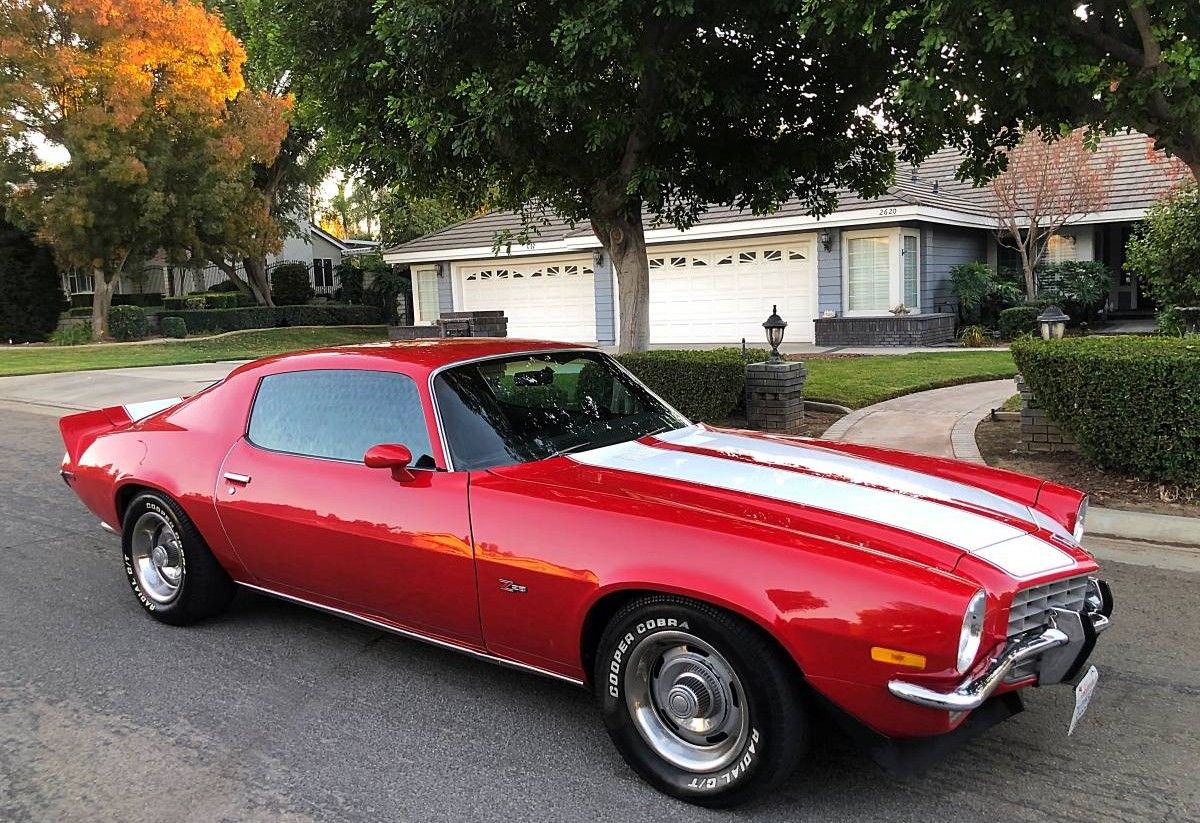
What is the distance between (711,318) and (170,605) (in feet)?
59.3

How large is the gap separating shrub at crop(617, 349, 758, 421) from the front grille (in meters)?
6.39

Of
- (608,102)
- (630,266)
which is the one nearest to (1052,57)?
(608,102)

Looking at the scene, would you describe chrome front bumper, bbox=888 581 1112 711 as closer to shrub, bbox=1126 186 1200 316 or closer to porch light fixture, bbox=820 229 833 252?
shrub, bbox=1126 186 1200 316

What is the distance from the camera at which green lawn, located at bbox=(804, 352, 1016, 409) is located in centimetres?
1130

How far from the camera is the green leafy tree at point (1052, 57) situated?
565 centimetres

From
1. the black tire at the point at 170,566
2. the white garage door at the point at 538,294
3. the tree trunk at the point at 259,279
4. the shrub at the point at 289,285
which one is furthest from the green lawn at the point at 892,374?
the shrub at the point at 289,285

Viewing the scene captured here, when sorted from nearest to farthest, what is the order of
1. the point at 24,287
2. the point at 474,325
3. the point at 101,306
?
the point at 474,325, the point at 101,306, the point at 24,287

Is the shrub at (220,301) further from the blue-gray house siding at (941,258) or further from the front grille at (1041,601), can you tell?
the front grille at (1041,601)

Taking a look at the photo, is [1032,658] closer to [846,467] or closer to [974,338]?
[846,467]

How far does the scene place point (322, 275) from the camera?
39.2 metres

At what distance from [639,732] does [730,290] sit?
62.2 ft

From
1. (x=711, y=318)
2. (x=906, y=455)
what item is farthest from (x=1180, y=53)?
(x=711, y=318)

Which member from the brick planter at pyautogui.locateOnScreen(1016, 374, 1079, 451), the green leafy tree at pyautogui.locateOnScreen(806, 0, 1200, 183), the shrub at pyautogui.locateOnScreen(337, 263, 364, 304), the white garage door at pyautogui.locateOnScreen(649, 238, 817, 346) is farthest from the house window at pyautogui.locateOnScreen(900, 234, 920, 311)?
the shrub at pyautogui.locateOnScreen(337, 263, 364, 304)

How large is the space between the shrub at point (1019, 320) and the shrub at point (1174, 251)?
5.30 metres
